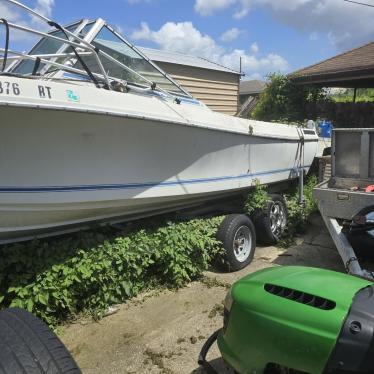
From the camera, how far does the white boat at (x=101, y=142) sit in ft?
11.4

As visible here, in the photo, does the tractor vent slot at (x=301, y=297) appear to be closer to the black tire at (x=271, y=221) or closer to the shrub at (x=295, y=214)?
the black tire at (x=271, y=221)

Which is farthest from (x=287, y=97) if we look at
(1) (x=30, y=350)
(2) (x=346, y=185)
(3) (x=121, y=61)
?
(1) (x=30, y=350)

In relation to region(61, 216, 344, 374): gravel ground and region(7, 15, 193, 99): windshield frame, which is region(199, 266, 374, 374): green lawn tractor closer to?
region(61, 216, 344, 374): gravel ground

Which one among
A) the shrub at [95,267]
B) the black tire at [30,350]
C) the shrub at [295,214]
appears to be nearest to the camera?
the black tire at [30,350]

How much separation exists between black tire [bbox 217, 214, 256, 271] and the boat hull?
44cm

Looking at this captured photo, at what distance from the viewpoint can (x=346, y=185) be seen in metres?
5.64

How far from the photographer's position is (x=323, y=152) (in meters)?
8.35

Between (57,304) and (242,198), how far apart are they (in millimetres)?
3190

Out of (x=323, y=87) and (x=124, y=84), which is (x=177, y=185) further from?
(x=323, y=87)

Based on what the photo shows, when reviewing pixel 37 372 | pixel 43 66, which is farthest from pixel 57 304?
pixel 43 66

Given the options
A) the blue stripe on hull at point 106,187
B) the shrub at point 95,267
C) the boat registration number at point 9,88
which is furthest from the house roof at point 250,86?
the boat registration number at point 9,88

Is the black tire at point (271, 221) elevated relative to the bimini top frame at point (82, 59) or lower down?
lower down

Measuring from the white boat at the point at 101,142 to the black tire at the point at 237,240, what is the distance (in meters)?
0.42

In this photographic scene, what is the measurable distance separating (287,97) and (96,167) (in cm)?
998
